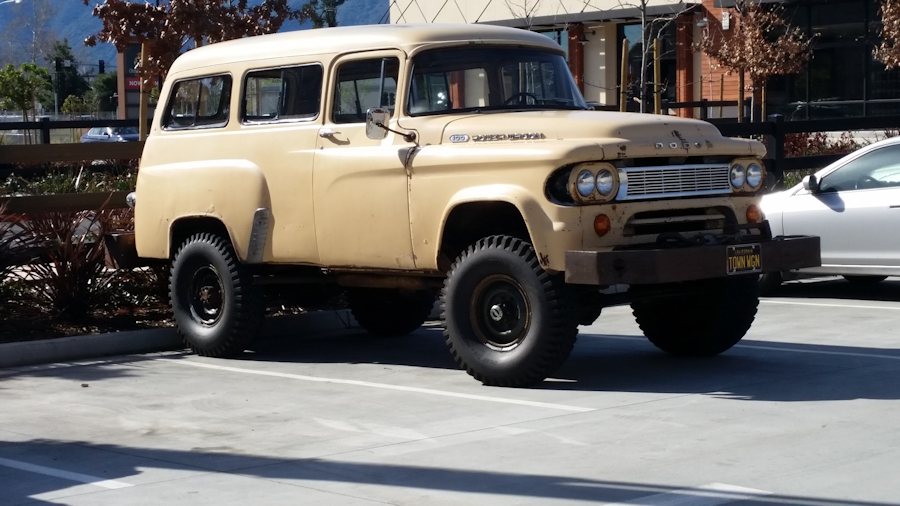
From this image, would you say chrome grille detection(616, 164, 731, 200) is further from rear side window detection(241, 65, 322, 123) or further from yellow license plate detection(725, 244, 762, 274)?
rear side window detection(241, 65, 322, 123)

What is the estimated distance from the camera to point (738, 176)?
9.53 metres

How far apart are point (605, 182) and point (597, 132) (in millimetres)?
351

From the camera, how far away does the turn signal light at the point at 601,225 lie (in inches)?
344

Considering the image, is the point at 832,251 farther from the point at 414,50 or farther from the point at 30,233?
the point at 30,233

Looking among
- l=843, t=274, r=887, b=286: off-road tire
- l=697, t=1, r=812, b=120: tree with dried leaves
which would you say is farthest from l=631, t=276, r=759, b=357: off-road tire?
l=697, t=1, r=812, b=120: tree with dried leaves

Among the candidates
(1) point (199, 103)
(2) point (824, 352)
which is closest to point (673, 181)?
(2) point (824, 352)

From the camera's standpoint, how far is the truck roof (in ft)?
32.9

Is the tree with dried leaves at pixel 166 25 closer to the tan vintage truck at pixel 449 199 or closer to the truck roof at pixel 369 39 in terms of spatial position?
the tan vintage truck at pixel 449 199

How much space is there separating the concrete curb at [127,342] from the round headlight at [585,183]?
4.11 metres

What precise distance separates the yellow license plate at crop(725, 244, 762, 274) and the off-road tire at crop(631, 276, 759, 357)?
0.60 metres

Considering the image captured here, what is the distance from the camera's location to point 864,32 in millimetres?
35344

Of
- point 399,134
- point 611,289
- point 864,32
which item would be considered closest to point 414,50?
point 399,134

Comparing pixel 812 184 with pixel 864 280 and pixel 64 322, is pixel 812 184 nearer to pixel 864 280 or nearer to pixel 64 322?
pixel 864 280

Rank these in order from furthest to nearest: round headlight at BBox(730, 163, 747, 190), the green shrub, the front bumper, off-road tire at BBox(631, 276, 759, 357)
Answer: the green shrub
off-road tire at BBox(631, 276, 759, 357)
round headlight at BBox(730, 163, 747, 190)
the front bumper
